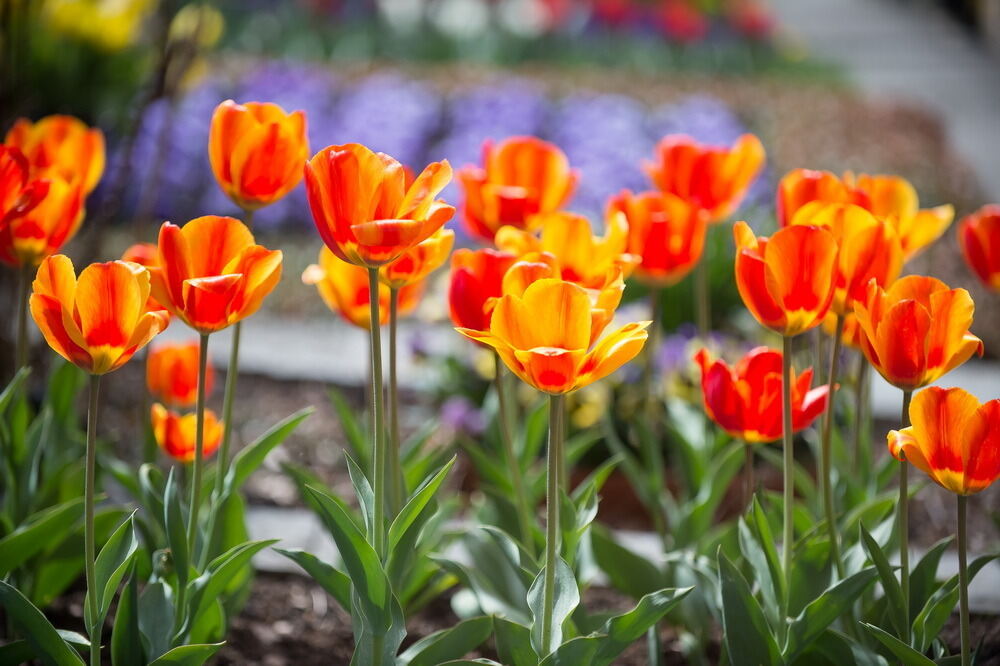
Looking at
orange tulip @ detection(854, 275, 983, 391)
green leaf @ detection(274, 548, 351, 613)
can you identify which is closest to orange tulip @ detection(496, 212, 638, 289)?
orange tulip @ detection(854, 275, 983, 391)

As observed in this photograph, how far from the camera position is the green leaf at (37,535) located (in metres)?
1.30

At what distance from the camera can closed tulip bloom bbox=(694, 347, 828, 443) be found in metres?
1.25

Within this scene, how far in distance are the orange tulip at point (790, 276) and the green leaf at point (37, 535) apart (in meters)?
0.81

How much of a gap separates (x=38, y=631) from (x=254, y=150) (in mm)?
539

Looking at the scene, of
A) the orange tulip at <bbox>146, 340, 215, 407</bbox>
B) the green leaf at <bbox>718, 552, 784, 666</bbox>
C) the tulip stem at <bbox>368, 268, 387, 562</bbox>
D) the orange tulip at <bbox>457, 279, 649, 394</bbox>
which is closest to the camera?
the orange tulip at <bbox>457, 279, 649, 394</bbox>

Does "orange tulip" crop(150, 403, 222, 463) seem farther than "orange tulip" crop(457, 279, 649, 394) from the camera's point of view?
Yes

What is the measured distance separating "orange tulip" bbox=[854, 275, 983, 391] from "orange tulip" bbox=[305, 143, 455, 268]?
16.5 inches

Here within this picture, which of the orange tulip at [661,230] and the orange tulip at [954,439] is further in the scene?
the orange tulip at [661,230]

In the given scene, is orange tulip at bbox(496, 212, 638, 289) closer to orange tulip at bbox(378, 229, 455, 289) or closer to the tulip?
orange tulip at bbox(378, 229, 455, 289)

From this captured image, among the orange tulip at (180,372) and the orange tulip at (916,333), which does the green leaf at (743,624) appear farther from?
the orange tulip at (180,372)

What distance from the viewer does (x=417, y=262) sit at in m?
1.22

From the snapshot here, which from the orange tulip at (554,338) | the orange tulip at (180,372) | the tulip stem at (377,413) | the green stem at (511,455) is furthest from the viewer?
the orange tulip at (180,372)

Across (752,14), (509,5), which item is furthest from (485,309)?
(509,5)

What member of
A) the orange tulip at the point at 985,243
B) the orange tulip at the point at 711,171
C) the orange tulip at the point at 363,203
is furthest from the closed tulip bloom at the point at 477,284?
the orange tulip at the point at 985,243
